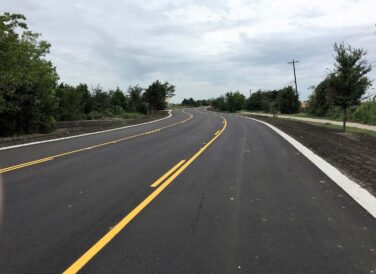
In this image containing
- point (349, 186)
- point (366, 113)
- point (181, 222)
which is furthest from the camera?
point (366, 113)

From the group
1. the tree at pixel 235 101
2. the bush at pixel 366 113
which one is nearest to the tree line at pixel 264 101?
the tree at pixel 235 101

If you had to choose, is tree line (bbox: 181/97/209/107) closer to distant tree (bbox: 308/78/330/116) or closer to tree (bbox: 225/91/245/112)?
tree (bbox: 225/91/245/112)

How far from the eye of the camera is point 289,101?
66188 millimetres

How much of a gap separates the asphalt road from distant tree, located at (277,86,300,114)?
57.4 meters

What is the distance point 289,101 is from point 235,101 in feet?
96.0

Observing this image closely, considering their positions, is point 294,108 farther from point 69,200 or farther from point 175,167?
point 69,200

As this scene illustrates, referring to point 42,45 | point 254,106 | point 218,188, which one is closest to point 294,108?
point 254,106

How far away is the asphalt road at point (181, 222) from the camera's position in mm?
4566

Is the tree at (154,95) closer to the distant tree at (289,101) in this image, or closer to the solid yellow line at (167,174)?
the distant tree at (289,101)

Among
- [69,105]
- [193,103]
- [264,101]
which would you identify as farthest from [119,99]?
[193,103]

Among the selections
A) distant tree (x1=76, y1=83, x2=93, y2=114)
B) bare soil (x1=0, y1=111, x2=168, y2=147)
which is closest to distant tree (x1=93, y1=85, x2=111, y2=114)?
distant tree (x1=76, y1=83, x2=93, y2=114)

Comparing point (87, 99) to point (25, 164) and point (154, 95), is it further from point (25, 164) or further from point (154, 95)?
point (25, 164)

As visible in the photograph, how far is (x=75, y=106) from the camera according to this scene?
5572 cm

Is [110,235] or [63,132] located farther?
[63,132]
